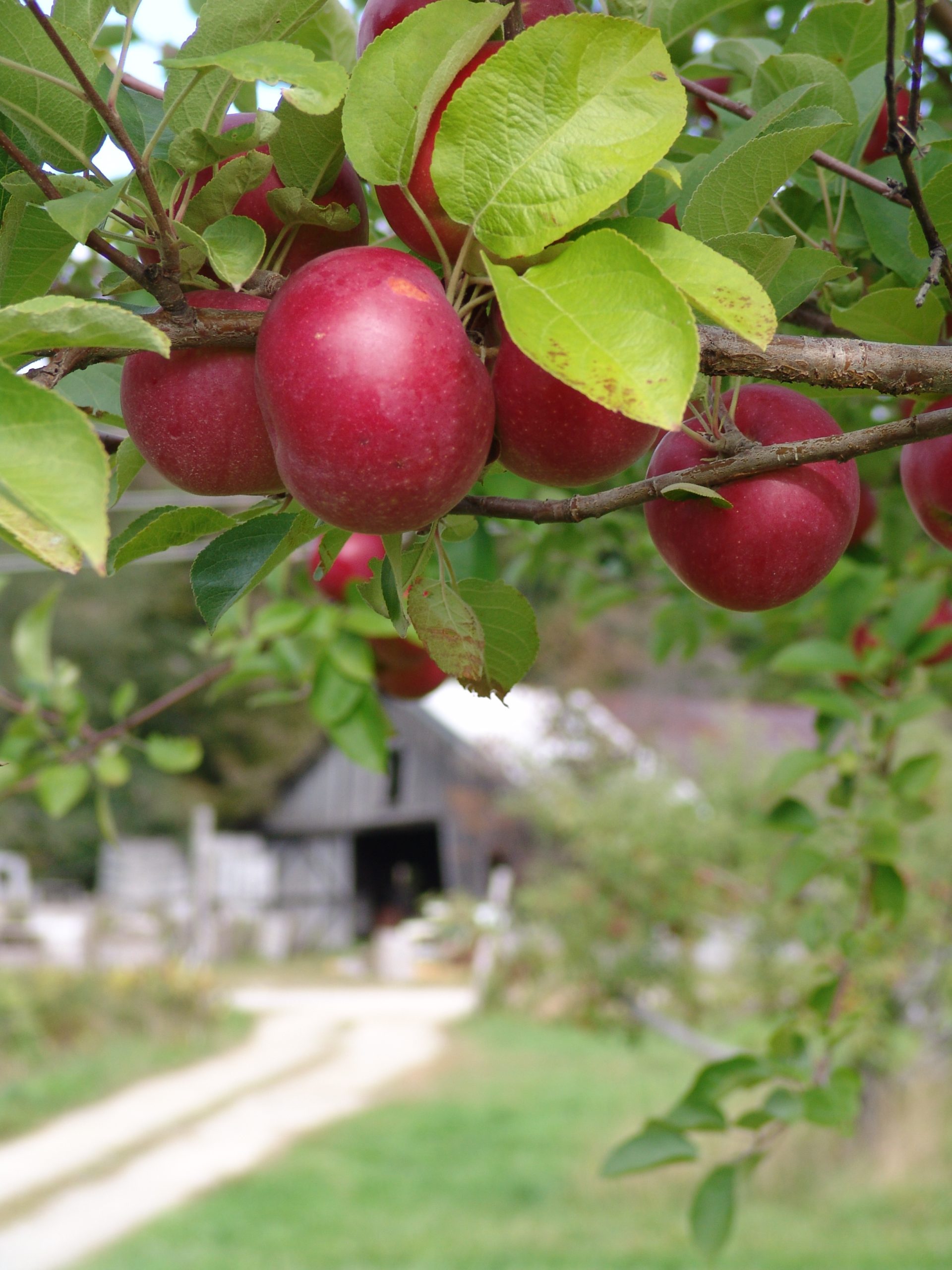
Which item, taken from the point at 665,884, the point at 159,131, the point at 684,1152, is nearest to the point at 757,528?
the point at 159,131

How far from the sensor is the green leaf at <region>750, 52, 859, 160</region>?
0.75 meters

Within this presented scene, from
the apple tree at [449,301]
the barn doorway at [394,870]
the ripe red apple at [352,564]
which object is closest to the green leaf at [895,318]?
the apple tree at [449,301]

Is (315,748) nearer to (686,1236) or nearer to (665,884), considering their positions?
(665,884)

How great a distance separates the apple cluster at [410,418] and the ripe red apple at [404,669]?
2.87ft

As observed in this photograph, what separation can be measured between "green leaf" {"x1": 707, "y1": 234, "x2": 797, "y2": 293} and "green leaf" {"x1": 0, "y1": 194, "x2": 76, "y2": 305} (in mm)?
310

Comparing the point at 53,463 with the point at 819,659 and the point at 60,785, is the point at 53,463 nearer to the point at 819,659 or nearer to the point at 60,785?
the point at 819,659

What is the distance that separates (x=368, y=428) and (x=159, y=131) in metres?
0.15

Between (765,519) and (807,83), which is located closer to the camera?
(765,519)

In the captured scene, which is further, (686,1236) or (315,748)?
(315,748)

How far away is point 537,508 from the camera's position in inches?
23.6

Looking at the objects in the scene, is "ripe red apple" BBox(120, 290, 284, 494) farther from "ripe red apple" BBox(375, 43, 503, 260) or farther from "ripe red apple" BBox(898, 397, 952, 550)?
"ripe red apple" BBox(898, 397, 952, 550)

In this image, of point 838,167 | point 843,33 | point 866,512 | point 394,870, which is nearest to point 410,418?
point 838,167

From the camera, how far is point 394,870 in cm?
1723

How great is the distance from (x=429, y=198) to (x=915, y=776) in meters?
1.36
